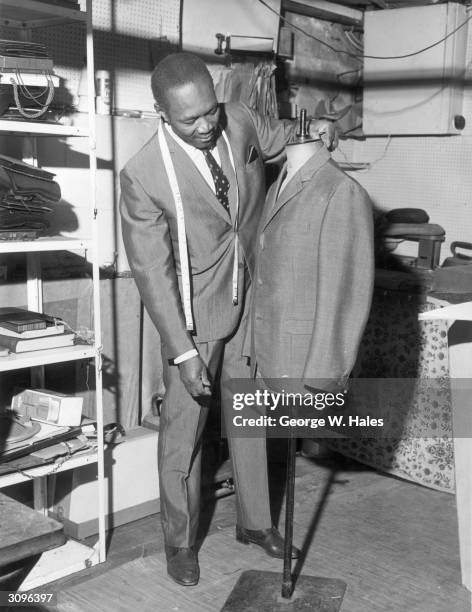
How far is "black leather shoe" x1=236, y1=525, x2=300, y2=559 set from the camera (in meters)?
3.30

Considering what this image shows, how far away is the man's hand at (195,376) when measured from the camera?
299cm

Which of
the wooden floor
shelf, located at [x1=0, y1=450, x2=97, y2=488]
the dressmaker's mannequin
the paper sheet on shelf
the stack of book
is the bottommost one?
the wooden floor

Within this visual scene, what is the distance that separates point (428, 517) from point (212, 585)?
1.12 meters

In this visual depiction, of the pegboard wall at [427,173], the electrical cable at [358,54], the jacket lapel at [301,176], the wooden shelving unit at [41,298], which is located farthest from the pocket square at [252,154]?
the pegboard wall at [427,173]

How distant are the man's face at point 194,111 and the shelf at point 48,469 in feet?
4.14

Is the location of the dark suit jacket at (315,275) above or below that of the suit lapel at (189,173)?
below

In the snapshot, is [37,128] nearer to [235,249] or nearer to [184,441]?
[235,249]

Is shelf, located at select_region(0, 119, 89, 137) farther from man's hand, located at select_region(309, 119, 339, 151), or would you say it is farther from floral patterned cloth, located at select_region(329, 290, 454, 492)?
floral patterned cloth, located at select_region(329, 290, 454, 492)

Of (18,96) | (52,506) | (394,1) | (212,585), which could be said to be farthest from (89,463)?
(394,1)

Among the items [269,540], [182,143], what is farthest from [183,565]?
[182,143]

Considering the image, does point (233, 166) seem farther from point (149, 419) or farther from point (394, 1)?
point (394, 1)

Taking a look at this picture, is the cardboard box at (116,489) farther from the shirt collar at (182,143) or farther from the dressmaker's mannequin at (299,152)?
the dressmaker's mannequin at (299,152)

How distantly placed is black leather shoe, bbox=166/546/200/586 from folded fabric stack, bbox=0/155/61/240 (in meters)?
1.30

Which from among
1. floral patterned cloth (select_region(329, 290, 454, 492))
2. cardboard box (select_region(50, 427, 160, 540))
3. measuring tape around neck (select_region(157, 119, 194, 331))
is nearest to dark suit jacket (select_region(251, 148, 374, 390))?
measuring tape around neck (select_region(157, 119, 194, 331))
